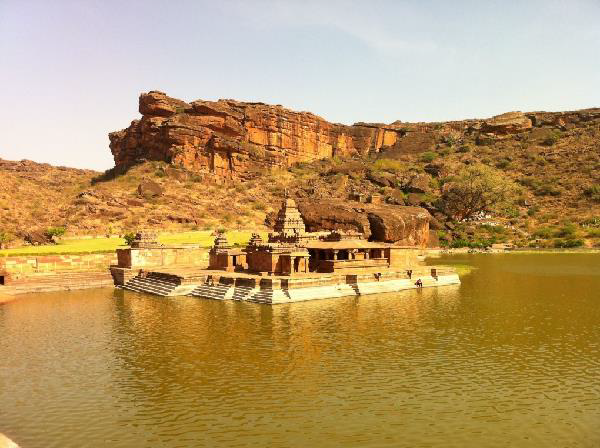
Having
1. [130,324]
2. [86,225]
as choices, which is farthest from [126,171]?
[130,324]

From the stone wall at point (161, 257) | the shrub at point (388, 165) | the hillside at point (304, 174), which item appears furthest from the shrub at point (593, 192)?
the stone wall at point (161, 257)

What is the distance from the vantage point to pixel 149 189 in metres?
74.8

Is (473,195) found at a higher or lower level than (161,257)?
higher

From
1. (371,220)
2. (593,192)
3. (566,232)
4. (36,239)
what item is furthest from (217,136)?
(593,192)

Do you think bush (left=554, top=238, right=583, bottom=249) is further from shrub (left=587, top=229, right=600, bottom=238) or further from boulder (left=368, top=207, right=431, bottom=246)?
boulder (left=368, top=207, right=431, bottom=246)

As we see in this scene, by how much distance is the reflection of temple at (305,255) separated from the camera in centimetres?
3378

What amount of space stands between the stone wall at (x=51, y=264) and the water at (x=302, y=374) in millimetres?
7903

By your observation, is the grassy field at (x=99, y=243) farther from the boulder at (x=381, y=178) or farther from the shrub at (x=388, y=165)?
the shrub at (x=388, y=165)

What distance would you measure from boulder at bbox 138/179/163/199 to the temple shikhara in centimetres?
3343

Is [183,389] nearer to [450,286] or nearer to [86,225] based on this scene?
[450,286]

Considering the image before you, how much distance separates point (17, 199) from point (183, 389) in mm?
64310

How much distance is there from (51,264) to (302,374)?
2771cm

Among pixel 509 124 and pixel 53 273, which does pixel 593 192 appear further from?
pixel 53 273

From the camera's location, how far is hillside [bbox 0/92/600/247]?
69.9 meters
